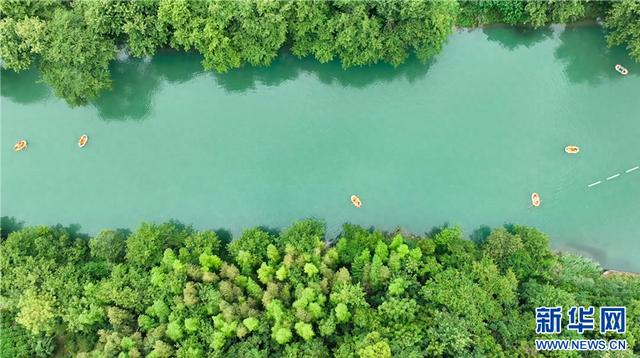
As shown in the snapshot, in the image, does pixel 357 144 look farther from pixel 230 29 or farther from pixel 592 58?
pixel 592 58

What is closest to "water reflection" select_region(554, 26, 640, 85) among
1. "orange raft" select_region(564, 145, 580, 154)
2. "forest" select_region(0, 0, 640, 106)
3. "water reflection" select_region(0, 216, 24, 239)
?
"forest" select_region(0, 0, 640, 106)

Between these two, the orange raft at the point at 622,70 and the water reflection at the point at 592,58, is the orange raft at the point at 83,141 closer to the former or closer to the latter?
the water reflection at the point at 592,58

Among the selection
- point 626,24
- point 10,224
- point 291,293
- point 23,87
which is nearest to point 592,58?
point 626,24

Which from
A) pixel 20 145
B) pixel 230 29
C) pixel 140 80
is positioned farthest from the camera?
pixel 140 80

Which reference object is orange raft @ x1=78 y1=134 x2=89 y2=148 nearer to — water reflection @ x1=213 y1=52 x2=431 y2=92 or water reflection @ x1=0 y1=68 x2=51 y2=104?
water reflection @ x1=0 y1=68 x2=51 y2=104

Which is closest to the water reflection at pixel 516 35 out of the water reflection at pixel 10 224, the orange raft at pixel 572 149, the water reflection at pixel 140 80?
the orange raft at pixel 572 149

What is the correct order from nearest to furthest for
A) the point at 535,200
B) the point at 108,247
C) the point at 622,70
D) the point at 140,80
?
the point at 108,247
the point at 535,200
the point at 622,70
the point at 140,80
